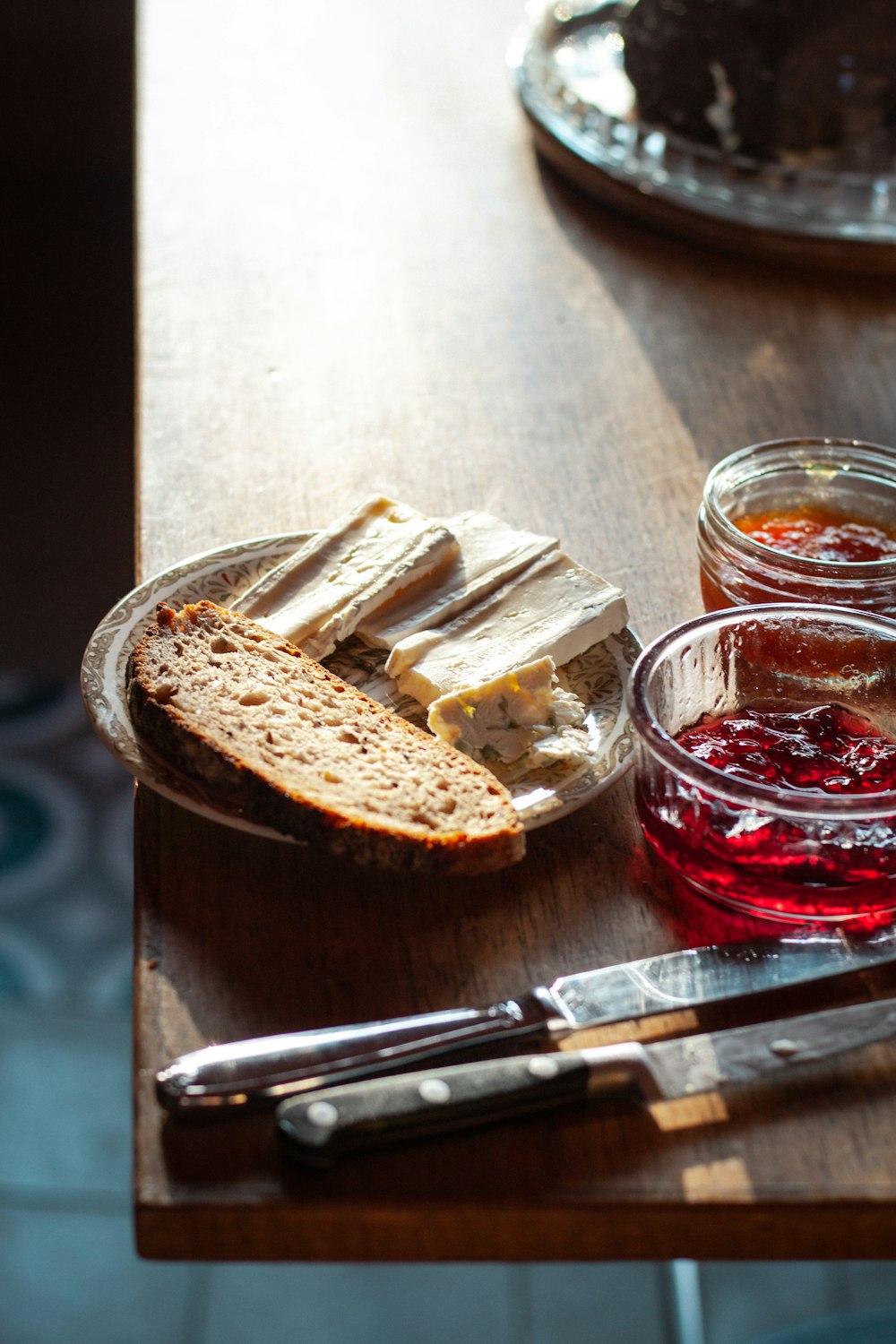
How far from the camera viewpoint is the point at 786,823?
1040 mm

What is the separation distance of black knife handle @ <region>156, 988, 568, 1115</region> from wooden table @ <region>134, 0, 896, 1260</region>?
3 centimetres

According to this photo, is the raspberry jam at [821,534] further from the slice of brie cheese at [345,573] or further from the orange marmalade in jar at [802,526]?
the slice of brie cheese at [345,573]

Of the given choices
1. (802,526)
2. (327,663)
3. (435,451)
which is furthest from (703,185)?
(327,663)

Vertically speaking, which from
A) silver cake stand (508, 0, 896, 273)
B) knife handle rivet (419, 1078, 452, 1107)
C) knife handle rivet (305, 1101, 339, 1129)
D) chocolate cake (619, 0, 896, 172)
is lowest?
knife handle rivet (305, 1101, 339, 1129)

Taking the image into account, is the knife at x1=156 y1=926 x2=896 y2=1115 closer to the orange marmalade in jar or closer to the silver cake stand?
the orange marmalade in jar

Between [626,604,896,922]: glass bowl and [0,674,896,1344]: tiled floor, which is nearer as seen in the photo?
[626,604,896,922]: glass bowl

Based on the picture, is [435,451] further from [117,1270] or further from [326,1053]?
[117,1270]

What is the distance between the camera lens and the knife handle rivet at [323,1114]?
89cm

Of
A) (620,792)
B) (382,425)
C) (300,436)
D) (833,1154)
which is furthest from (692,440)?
(833,1154)

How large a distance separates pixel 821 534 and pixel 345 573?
0.55m

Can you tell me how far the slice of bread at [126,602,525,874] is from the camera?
3.55ft

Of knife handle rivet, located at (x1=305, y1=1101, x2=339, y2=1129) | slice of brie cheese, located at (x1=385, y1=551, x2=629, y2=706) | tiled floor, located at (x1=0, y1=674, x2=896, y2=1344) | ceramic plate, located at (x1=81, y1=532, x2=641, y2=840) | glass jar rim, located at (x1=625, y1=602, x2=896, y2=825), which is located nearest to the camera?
knife handle rivet, located at (x1=305, y1=1101, x2=339, y2=1129)

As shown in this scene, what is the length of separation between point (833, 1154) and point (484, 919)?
328mm

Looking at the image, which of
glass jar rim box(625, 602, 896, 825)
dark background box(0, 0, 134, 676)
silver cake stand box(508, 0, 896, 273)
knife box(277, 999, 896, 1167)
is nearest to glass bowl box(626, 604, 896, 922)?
glass jar rim box(625, 602, 896, 825)
